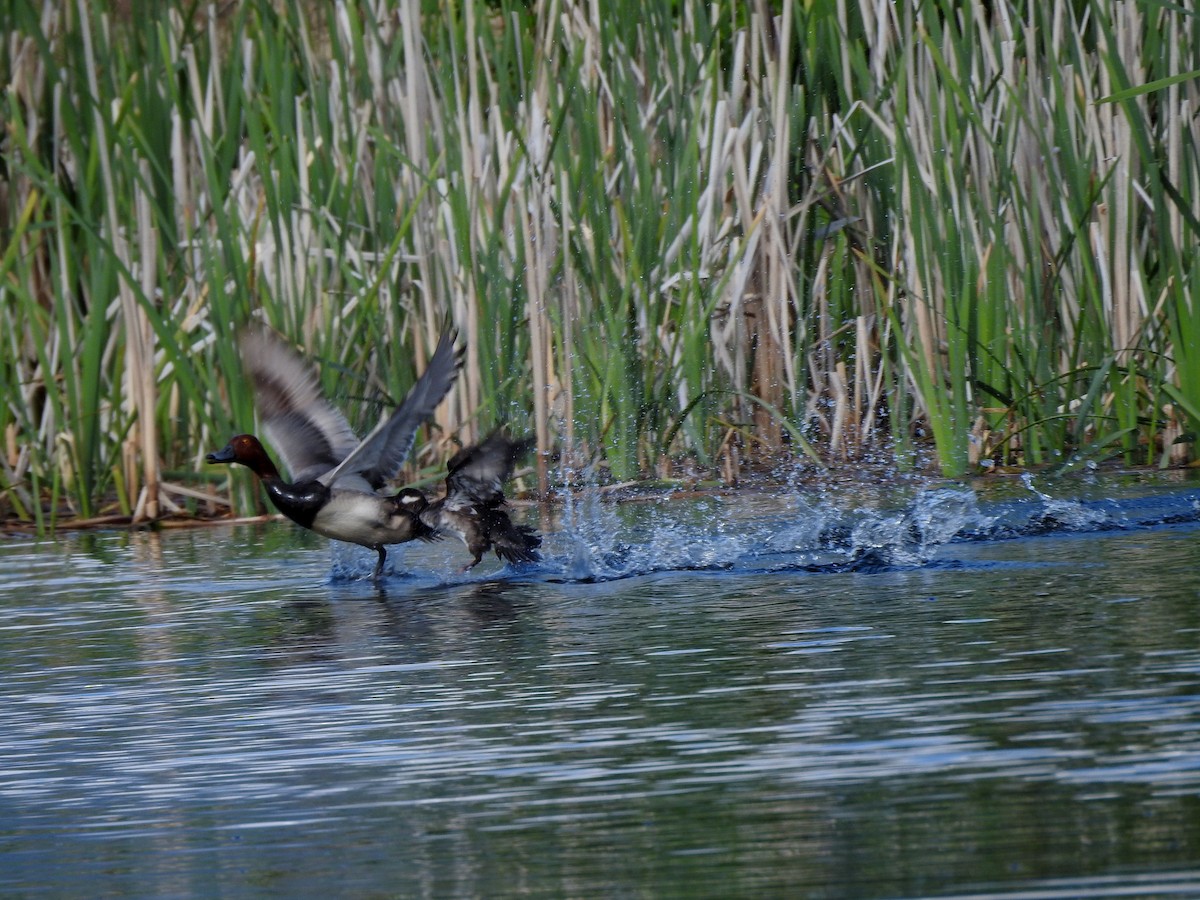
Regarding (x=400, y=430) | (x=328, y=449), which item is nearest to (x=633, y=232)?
(x=400, y=430)

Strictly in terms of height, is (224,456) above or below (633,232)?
below

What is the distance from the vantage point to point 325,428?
7582 millimetres

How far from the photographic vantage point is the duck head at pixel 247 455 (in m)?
7.29

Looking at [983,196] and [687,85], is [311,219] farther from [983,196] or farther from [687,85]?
[983,196]

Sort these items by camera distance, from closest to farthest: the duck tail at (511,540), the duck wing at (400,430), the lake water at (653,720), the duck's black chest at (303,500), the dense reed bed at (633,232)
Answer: the lake water at (653,720) → the duck tail at (511,540) → the duck wing at (400,430) → the duck's black chest at (303,500) → the dense reed bed at (633,232)

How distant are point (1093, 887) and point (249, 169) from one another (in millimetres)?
6891

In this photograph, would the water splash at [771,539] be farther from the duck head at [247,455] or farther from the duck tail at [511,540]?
the duck head at [247,455]

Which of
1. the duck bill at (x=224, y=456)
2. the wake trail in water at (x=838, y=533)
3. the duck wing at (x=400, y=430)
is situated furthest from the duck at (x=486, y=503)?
the duck bill at (x=224, y=456)

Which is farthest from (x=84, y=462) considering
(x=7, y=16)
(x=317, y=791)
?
(x=317, y=791)

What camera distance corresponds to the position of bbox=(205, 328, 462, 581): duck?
22.6 ft

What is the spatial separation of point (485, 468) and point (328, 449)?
1.05 metres

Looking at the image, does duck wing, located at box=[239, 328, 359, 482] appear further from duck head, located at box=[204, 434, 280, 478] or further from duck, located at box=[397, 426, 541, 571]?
duck, located at box=[397, 426, 541, 571]

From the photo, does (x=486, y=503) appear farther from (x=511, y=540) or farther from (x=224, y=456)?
(x=224, y=456)

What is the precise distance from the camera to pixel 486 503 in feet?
22.0
